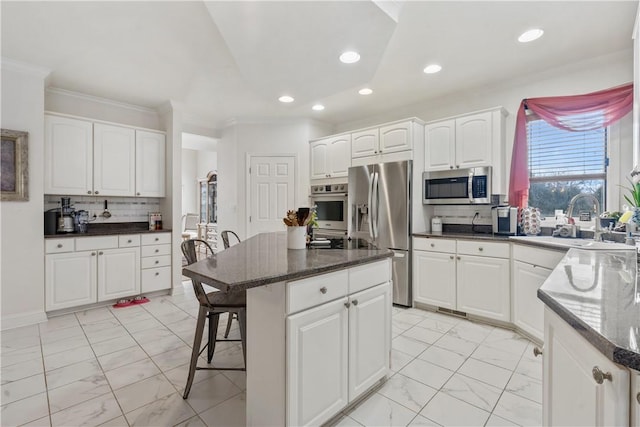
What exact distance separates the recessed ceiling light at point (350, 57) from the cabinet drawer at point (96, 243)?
131 inches

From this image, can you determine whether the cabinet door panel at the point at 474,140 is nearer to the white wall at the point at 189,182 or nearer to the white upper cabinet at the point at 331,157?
the white upper cabinet at the point at 331,157

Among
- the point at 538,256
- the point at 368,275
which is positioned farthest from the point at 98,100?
the point at 538,256

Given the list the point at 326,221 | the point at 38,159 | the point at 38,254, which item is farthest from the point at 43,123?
the point at 326,221

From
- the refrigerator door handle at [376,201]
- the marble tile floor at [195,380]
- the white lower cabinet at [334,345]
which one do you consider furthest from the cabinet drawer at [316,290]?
the refrigerator door handle at [376,201]

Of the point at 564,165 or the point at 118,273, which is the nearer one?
the point at 564,165

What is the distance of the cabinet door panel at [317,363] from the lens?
53.8 inches

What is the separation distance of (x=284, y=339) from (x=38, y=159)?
3512 millimetres

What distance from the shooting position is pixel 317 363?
1475 mm

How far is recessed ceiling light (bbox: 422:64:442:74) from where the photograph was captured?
10.2 ft

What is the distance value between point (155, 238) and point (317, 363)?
3.36 m

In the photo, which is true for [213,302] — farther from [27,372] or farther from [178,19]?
[178,19]

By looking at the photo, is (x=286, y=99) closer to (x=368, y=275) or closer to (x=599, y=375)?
(x=368, y=275)

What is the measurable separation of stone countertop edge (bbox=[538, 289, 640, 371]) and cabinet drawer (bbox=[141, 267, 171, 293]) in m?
4.29

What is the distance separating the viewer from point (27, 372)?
2.16 m
